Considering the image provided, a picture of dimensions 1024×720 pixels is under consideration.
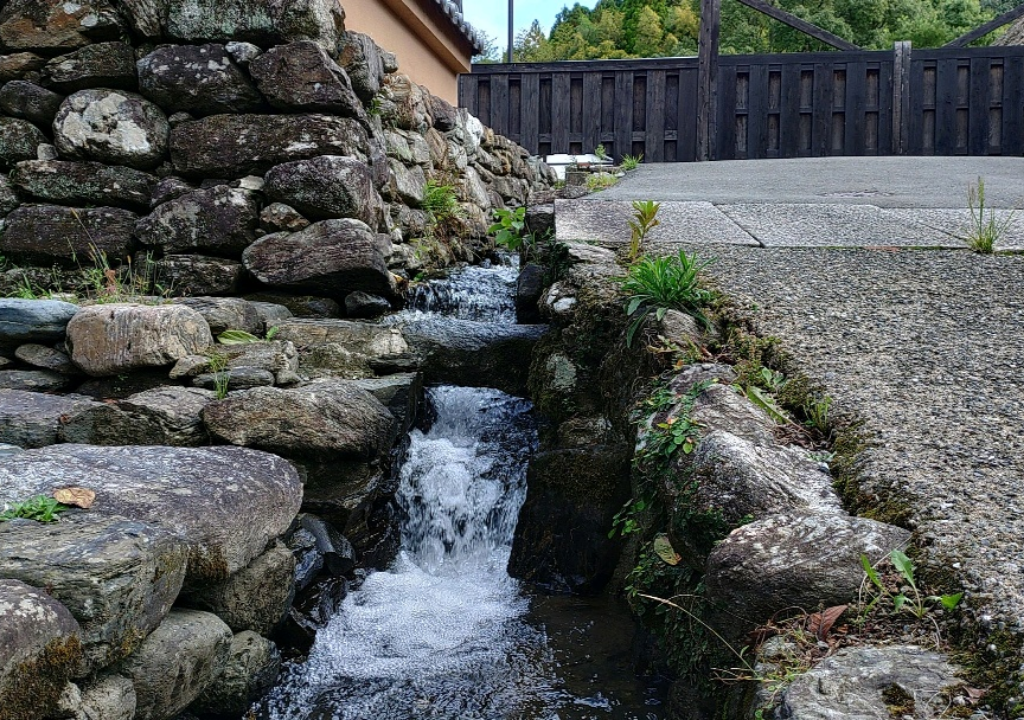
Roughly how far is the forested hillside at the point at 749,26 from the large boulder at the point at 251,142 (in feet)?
72.6

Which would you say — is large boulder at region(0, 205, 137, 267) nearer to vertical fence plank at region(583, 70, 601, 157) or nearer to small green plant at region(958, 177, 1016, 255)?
small green plant at region(958, 177, 1016, 255)

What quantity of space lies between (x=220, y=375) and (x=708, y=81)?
991cm

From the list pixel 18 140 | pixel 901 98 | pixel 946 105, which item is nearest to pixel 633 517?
pixel 18 140

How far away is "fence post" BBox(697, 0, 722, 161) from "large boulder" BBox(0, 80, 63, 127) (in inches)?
346

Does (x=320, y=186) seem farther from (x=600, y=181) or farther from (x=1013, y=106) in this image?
(x=1013, y=106)

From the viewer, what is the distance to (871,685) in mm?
1886

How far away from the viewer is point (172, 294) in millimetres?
5684

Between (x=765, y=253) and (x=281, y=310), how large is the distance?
2.84 metres

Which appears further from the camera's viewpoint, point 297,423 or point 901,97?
point 901,97

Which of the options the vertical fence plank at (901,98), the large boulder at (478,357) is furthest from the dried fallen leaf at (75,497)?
the vertical fence plank at (901,98)

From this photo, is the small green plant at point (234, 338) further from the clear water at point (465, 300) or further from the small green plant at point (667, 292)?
the small green plant at point (667, 292)

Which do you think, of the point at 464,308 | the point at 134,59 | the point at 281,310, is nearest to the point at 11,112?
the point at 134,59

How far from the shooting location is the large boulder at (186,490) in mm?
2945

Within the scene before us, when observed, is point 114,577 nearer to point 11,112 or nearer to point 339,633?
point 339,633
